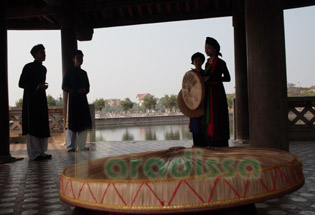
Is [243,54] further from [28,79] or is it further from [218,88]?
[28,79]

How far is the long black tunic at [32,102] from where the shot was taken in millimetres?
5141

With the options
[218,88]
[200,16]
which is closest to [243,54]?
[200,16]

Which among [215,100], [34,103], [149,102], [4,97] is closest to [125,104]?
[149,102]

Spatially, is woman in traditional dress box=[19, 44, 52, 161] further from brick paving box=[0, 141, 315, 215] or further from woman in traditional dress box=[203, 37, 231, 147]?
woman in traditional dress box=[203, 37, 231, 147]

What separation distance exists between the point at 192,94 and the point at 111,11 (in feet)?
20.7

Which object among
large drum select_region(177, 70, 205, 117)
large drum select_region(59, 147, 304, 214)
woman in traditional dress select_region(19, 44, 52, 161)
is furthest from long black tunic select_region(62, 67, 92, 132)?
large drum select_region(59, 147, 304, 214)

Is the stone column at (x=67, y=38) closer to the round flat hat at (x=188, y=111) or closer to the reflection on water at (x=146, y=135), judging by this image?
the round flat hat at (x=188, y=111)

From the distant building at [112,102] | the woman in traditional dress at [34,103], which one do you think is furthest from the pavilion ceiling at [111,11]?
the distant building at [112,102]

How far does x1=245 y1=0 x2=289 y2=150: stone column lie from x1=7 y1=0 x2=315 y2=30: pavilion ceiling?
427cm

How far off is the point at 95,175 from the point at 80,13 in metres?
6.98

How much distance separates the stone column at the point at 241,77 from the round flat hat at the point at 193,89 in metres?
3.98

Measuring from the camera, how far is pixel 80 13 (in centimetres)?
757

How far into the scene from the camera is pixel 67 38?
7.12m

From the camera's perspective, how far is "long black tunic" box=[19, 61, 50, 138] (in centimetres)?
514
